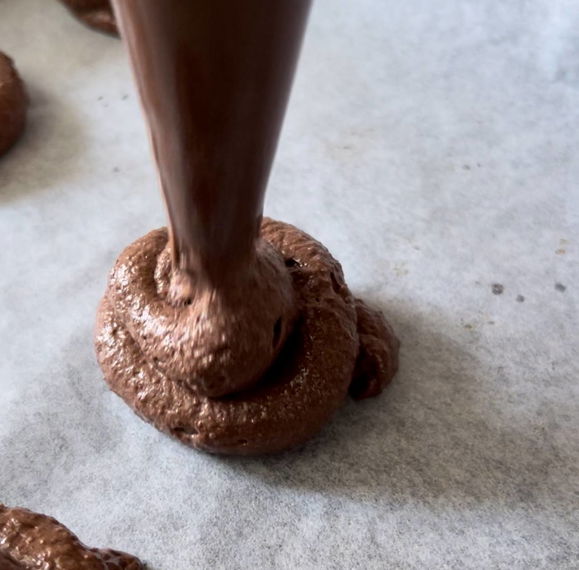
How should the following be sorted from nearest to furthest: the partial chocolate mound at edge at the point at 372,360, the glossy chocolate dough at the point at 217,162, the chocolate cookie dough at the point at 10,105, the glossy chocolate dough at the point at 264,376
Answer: the glossy chocolate dough at the point at 217,162 → the glossy chocolate dough at the point at 264,376 → the partial chocolate mound at edge at the point at 372,360 → the chocolate cookie dough at the point at 10,105

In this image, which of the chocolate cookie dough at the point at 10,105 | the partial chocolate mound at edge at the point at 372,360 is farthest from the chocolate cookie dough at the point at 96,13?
the partial chocolate mound at edge at the point at 372,360

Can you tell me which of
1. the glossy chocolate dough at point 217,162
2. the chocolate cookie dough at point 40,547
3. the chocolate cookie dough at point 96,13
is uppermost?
the glossy chocolate dough at point 217,162

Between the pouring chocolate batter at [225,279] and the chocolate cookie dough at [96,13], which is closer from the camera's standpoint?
the pouring chocolate batter at [225,279]

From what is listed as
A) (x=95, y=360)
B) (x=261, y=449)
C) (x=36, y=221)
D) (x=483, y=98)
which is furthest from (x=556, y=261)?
(x=36, y=221)

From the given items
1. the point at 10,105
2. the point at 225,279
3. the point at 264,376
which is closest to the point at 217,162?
the point at 225,279

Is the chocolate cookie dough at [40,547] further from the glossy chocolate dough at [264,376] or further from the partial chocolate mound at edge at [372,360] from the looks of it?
the partial chocolate mound at edge at [372,360]

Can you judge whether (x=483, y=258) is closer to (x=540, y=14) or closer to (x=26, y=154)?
(x=540, y=14)

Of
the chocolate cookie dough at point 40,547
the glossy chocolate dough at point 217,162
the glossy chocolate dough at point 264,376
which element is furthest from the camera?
the glossy chocolate dough at point 264,376
